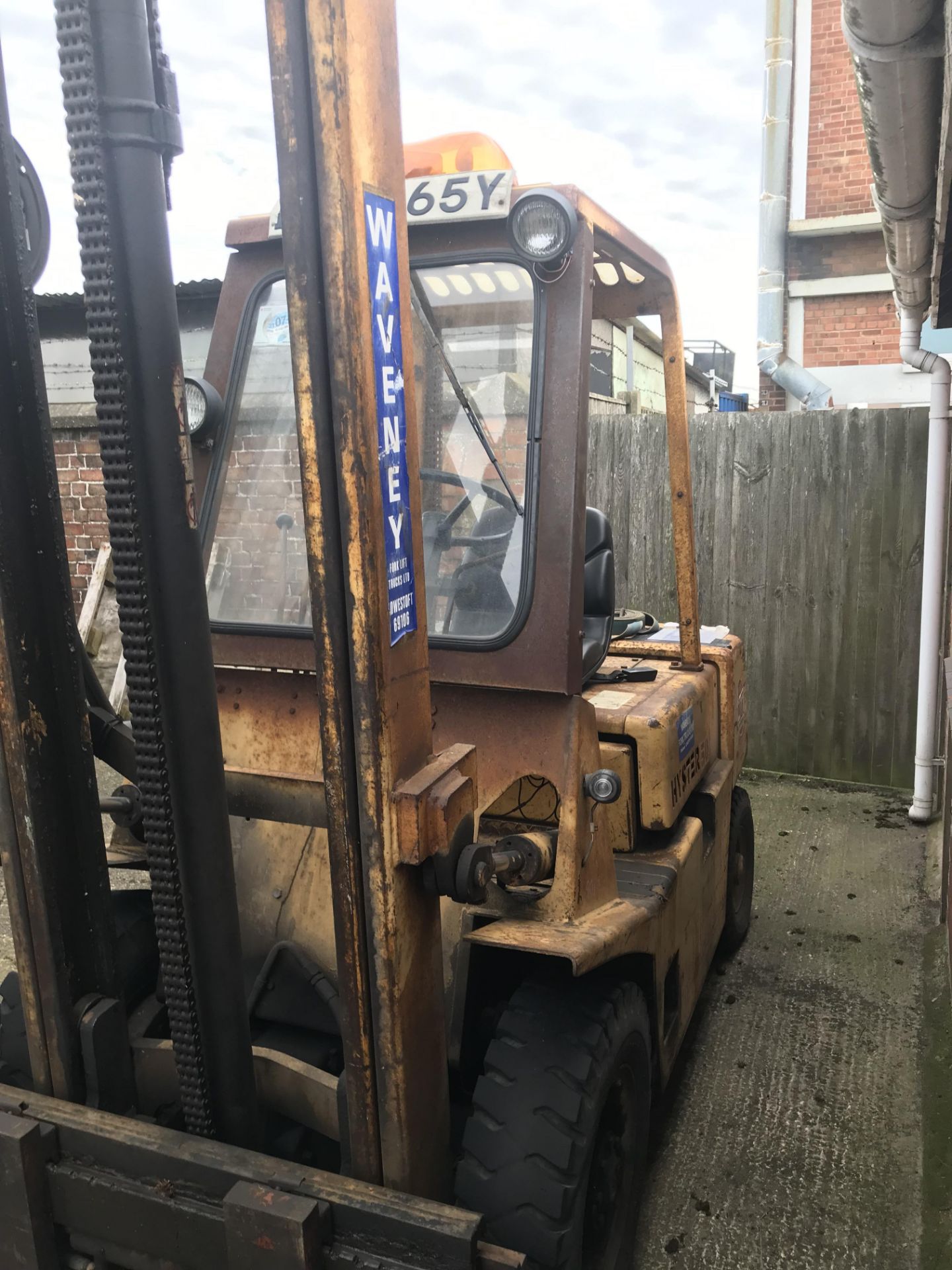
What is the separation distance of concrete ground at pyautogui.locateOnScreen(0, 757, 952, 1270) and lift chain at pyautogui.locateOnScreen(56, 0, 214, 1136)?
160 cm

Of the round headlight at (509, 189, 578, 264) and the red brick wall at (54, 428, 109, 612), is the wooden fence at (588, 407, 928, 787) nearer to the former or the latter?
the red brick wall at (54, 428, 109, 612)

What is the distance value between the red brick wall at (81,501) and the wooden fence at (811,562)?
3978 mm

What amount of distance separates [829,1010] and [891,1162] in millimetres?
912

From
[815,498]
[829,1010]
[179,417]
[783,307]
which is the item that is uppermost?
[783,307]

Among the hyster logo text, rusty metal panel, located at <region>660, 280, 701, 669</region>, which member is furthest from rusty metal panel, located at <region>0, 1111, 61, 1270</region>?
rusty metal panel, located at <region>660, 280, 701, 669</region>

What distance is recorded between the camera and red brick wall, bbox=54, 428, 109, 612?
7715 mm

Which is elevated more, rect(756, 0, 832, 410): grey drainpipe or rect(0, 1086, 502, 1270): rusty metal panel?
rect(756, 0, 832, 410): grey drainpipe

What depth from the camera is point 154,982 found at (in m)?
2.51

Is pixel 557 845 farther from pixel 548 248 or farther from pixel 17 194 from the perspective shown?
pixel 17 194

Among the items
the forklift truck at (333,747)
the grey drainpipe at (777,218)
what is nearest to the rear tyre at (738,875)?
the forklift truck at (333,747)

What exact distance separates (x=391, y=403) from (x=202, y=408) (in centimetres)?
124

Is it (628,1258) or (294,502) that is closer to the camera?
(628,1258)

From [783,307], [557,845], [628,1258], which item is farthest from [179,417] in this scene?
[783,307]

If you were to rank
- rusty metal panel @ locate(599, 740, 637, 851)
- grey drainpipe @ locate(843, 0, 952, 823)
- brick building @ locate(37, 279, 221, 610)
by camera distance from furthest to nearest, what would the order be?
brick building @ locate(37, 279, 221, 610)
rusty metal panel @ locate(599, 740, 637, 851)
grey drainpipe @ locate(843, 0, 952, 823)
